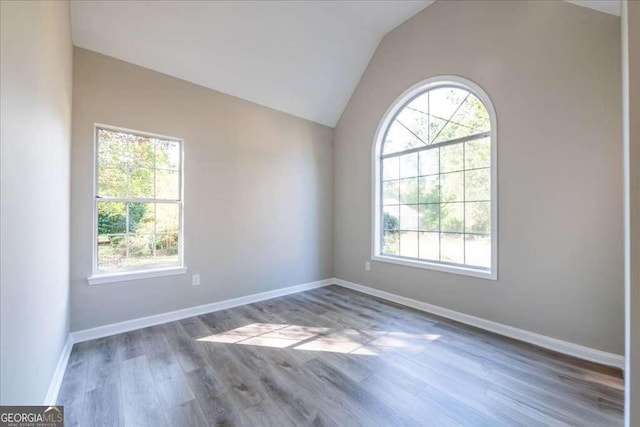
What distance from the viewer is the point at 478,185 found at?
2.86 m

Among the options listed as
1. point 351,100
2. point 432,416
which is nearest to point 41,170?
point 432,416

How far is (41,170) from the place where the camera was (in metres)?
1.44

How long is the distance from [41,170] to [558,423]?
10.4ft

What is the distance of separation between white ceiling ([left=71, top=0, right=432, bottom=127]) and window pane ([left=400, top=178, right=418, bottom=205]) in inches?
68.3

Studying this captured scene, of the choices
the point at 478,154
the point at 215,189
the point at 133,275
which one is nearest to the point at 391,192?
the point at 478,154

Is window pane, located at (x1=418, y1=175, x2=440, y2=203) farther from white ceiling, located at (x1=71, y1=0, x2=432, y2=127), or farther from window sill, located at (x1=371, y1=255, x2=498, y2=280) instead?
white ceiling, located at (x1=71, y1=0, x2=432, y2=127)

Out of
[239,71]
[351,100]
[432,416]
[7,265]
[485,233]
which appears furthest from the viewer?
[351,100]

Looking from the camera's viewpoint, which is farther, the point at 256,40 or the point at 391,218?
the point at 391,218

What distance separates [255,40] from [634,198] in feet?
10.8

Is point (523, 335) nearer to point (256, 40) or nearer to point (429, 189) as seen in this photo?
point (429, 189)

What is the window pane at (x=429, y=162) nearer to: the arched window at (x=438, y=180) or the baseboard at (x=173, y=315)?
the arched window at (x=438, y=180)

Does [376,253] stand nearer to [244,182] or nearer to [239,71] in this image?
[244,182]

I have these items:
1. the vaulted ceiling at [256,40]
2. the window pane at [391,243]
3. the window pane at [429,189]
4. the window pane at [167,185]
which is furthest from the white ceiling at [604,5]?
the window pane at [167,185]

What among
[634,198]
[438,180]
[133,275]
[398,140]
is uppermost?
[398,140]
